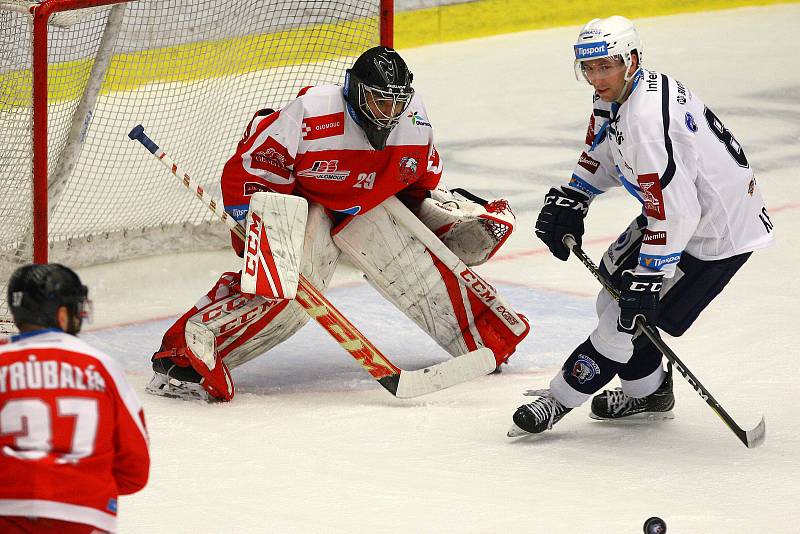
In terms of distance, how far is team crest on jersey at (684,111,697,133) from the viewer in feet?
10.3

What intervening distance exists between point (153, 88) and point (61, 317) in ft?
10.3

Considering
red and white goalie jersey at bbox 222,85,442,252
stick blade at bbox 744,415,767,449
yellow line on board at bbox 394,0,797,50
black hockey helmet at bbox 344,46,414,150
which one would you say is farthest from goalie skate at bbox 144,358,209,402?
yellow line on board at bbox 394,0,797,50

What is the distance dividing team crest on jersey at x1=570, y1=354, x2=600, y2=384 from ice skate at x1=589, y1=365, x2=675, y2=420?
7.5 inches

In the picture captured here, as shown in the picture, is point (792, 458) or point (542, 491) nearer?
point (542, 491)

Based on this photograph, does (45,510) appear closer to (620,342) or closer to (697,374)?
(620,342)

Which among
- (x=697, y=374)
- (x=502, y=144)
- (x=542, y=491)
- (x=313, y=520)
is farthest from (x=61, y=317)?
(x=502, y=144)

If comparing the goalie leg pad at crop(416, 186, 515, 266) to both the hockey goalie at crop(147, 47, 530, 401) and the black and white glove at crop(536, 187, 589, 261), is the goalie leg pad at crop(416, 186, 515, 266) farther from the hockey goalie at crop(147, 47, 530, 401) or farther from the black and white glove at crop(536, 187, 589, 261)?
the black and white glove at crop(536, 187, 589, 261)

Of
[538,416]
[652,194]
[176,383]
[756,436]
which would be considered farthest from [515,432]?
[176,383]

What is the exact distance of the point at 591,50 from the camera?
3.15 metres

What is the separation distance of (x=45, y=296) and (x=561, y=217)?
1835 mm

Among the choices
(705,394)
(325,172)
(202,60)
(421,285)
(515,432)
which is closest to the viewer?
Result: (705,394)

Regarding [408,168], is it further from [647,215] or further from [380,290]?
[647,215]

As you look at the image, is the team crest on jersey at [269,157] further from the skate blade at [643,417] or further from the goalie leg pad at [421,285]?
the skate blade at [643,417]

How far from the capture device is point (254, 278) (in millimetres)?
3586
